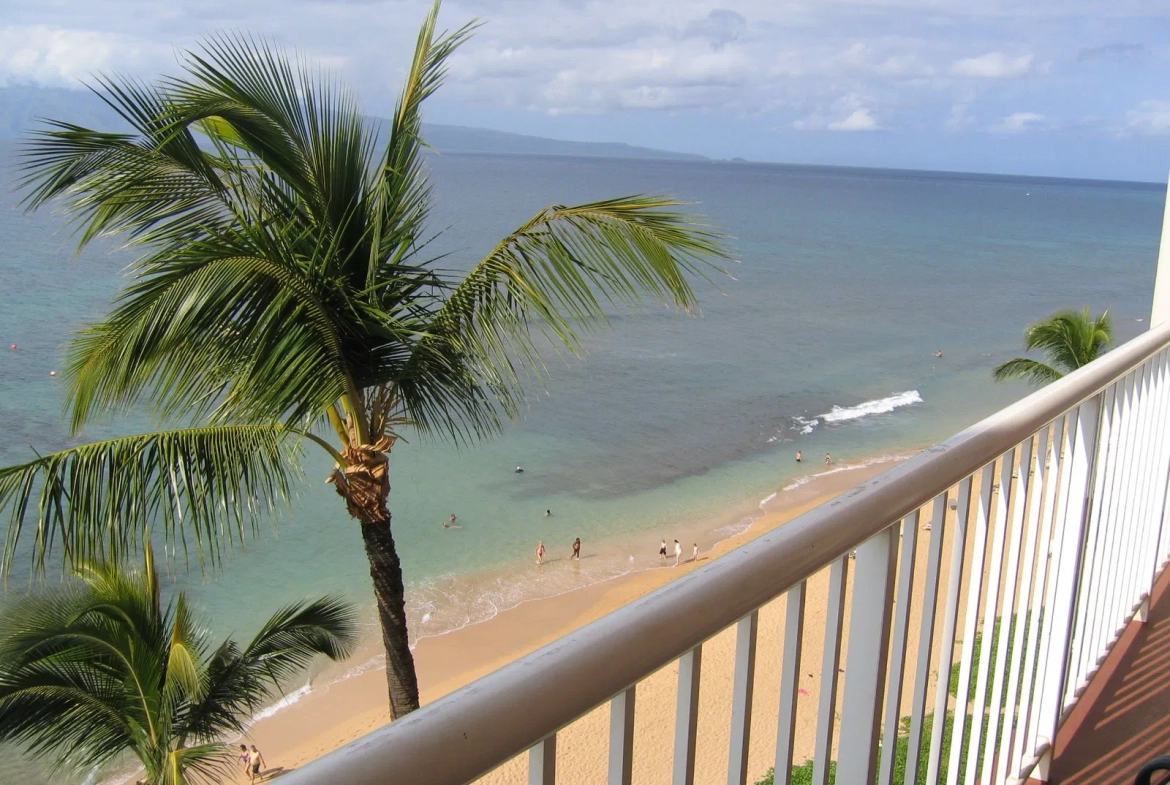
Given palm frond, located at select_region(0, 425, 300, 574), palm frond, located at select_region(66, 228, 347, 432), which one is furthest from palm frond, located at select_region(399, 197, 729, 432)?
palm frond, located at select_region(0, 425, 300, 574)

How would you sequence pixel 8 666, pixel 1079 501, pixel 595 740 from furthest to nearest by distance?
pixel 595 740, pixel 8 666, pixel 1079 501

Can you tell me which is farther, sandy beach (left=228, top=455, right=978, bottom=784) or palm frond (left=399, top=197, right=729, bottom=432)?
sandy beach (left=228, top=455, right=978, bottom=784)

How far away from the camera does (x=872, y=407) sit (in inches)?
1336

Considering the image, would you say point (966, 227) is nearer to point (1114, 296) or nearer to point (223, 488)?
point (1114, 296)

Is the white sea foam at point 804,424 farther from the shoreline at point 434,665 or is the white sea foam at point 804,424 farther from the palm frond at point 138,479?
the palm frond at point 138,479

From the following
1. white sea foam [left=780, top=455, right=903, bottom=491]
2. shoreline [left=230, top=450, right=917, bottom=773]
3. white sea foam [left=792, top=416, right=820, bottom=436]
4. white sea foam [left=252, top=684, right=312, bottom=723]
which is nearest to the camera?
shoreline [left=230, top=450, right=917, bottom=773]

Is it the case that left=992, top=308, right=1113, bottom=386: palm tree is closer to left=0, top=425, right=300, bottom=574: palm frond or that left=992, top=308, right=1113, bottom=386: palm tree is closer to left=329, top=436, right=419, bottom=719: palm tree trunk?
left=329, top=436, right=419, bottom=719: palm tree trunk

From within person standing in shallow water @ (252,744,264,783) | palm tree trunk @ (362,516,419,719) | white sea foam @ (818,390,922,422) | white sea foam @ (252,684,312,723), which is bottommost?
white sea foam @ (252,684,312,723)

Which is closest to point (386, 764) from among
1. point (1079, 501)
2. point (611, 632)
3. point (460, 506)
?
point (611, 632)

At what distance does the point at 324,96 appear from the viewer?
7.94 metres

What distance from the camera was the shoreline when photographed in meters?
14.5

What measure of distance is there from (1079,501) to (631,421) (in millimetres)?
29945

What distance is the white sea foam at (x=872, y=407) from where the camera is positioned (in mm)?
32875

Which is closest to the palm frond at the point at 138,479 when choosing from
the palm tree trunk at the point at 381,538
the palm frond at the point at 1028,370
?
the palm tree trunk at the point at 381,538
